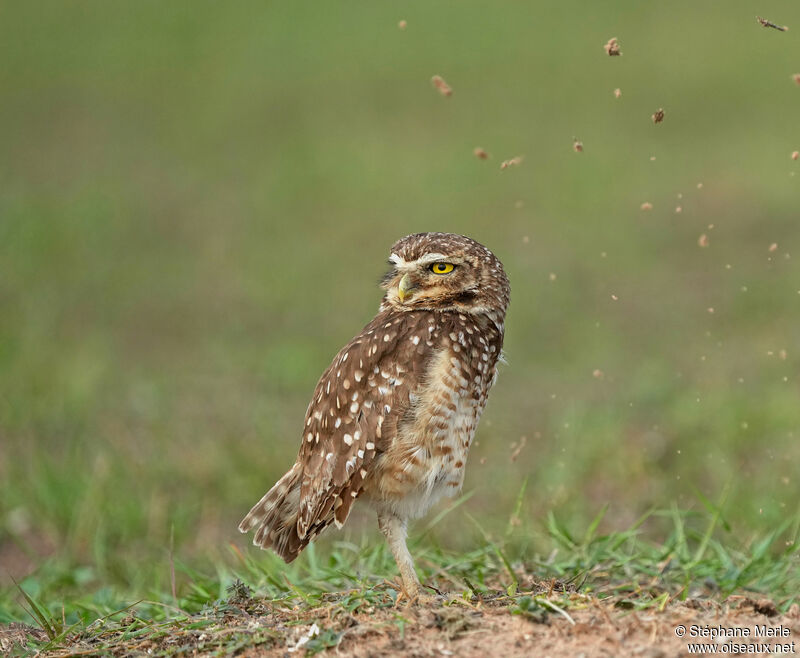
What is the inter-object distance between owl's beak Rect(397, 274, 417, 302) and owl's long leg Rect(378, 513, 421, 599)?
2.59 ft

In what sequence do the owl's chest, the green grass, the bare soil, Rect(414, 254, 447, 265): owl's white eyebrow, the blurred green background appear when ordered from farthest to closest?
the blurred green background < Rect(414, 254, 447, 265): owl's white eyebrow < the owl's chest < the green grass < the bare soil

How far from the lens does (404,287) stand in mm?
4098

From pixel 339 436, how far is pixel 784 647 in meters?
1.60

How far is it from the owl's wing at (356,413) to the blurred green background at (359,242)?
1.46m

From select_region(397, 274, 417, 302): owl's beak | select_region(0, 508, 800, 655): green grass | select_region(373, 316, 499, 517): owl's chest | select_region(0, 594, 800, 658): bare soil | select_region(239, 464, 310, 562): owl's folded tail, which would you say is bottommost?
select_region(0, 508, 800, 655): green grass

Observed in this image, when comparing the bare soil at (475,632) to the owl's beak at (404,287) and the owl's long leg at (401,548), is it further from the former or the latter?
the owl's beak at (404,287)

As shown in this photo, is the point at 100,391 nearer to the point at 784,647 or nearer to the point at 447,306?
the point at 447,306

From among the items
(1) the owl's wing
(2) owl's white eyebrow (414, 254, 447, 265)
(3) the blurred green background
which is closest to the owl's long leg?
(1) the owl's wing

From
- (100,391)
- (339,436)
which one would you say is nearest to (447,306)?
(339,436)

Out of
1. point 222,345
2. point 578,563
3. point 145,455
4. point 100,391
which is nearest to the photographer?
point 578,563

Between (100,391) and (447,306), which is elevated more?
(447,306)

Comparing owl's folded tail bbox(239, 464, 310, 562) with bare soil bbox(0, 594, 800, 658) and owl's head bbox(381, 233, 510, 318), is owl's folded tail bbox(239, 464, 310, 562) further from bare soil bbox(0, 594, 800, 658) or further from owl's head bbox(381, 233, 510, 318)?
owl's head bbox(381, 233, 510, 318)

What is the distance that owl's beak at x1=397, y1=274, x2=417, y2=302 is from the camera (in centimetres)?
409

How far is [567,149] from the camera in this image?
13547mm
